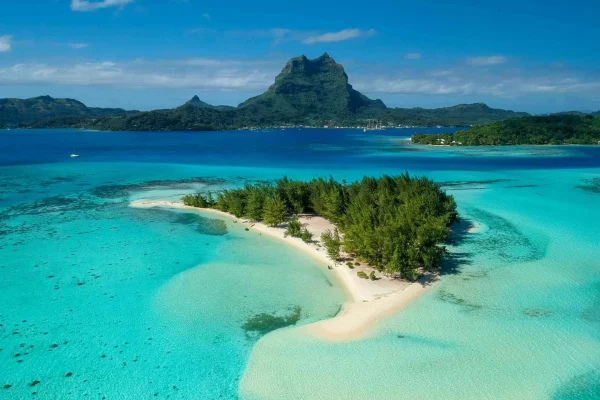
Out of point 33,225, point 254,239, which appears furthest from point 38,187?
point 254,239

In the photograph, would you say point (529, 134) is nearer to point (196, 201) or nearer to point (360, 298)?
point (196, 201)

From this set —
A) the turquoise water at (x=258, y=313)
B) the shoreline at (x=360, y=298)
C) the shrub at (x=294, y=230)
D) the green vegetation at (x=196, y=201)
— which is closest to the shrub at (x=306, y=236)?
the shoreline at (x=360, y=298)

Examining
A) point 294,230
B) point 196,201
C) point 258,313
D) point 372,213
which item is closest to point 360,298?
point 258,313

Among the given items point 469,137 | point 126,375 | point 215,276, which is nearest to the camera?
point 126,375

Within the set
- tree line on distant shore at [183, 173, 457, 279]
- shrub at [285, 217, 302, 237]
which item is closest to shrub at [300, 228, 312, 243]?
tree line on distant shore at [183, 173, 457, 279]

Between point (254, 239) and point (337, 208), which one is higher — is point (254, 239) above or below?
below


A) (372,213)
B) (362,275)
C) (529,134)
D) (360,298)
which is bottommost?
(360,298)

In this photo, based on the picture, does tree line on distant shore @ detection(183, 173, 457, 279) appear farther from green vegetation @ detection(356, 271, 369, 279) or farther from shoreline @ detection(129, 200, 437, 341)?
green vegetation @ detection(356, 271, 369, 279)

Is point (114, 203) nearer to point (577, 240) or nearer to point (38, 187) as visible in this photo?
point (38, 187)
